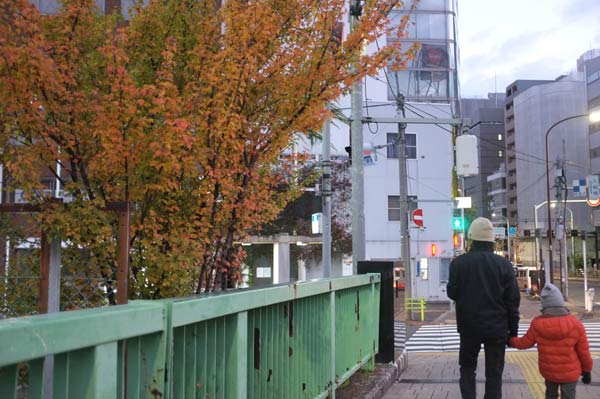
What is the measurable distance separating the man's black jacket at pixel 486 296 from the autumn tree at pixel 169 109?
1.90 metres

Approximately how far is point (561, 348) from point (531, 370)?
4.22m

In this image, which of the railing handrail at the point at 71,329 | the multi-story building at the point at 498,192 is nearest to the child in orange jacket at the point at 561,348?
the railing handrail at the point at 71,329

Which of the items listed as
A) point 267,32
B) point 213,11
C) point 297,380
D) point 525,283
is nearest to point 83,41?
point 213,11

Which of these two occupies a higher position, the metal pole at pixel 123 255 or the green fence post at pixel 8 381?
the metal pole at pixel 123 255

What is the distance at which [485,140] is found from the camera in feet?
323

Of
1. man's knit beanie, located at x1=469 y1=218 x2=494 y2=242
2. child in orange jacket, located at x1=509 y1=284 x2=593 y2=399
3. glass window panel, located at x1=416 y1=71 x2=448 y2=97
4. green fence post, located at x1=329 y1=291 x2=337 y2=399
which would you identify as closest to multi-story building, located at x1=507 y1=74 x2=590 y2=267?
glass window panel, located at x1=416 y1=71 x2=448 y2=97

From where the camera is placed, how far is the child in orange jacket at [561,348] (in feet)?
15.6

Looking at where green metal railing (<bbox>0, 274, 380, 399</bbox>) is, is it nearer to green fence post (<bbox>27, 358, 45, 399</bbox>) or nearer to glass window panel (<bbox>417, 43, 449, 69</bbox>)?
green fence post (<bbox>27, 358, 45, 399</bbox>)

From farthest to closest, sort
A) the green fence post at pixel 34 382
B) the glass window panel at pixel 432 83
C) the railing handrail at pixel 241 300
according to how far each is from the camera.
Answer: the glass window panel at pixel 432 83 < the railing handrail at pixel 241 300 < the green fence post at pixel 34 382

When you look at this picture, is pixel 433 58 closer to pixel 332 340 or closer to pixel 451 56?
pixel 451 56

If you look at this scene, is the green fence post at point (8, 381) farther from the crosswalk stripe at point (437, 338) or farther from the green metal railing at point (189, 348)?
the crosswalk stripe at point (437, 338)

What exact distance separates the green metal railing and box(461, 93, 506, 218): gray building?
94.1 meters

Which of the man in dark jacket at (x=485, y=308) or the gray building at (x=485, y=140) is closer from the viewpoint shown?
the man in dark jacket at (x=485, y=308)

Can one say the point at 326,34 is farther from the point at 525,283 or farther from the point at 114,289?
the point at 525,283
